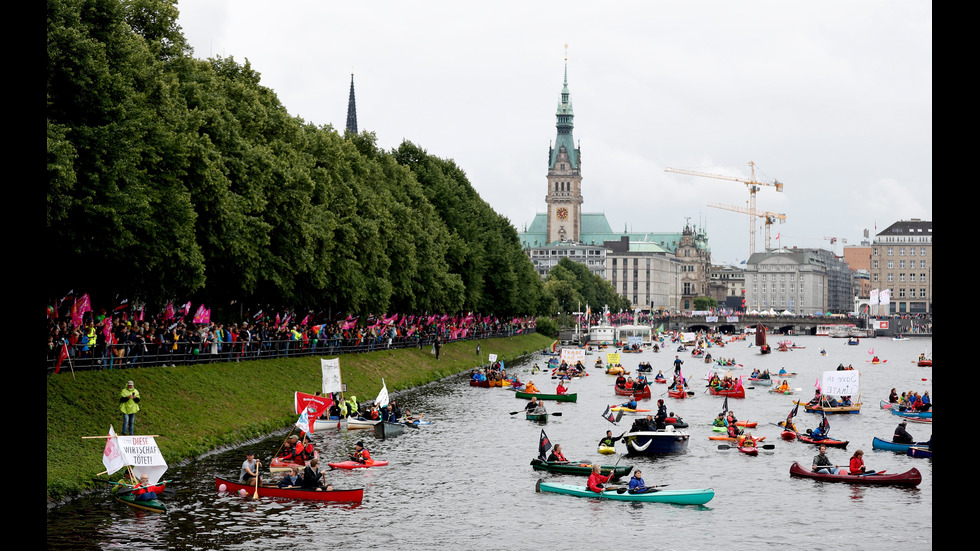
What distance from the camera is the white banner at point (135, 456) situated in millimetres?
33656

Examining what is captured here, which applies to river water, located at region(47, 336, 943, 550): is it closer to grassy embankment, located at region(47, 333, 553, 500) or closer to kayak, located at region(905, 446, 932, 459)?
kayak, located at region(905, 446, 932, 459)

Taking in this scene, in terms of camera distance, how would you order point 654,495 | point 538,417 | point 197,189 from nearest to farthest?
1. point 654,495
2. point 197,189
3. point 538,417

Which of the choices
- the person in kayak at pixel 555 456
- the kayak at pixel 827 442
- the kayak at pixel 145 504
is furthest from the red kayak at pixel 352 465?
the kayak at pixel 827 442

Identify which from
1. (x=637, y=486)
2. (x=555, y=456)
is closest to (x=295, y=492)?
(x=555, y=456)

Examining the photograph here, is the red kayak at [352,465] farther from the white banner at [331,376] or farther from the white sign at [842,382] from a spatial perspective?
the white sign at [842,382]

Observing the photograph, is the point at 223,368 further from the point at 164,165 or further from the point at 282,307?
the point at 282,307

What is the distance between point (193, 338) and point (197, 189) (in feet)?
27.6

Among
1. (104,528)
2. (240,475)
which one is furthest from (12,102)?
(240,475)

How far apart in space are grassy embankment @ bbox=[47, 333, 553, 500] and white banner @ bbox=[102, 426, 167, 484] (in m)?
1.79

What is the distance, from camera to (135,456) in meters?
34.1

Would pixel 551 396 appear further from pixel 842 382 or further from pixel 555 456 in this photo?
pixel 555 456

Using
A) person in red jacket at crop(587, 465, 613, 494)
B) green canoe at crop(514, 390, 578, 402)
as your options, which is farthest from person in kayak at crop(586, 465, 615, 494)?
green canoe at crop(514, 390, 578, 402)

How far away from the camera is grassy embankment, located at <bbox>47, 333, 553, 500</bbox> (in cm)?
3638
